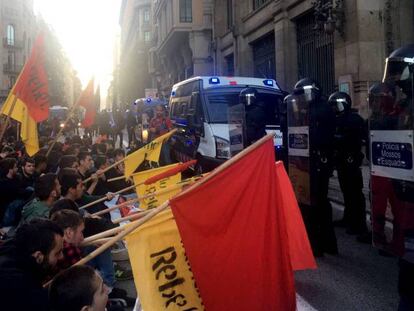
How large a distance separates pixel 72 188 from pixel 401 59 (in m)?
3.46

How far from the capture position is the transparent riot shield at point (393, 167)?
3299mm

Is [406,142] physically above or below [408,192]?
above

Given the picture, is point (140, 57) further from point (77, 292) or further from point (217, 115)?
point (77, 292)

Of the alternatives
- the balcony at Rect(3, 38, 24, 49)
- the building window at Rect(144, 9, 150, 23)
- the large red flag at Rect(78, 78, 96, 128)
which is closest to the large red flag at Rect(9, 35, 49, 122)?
the large red flag at Rect(78, 78, 96, 128)

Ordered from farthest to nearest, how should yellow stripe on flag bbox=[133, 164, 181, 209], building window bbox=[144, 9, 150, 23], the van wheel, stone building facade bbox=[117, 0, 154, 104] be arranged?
building window bbox=[144, 9, 150, 23] < stone building facade bbox=[117, 0, 154, 104] < the van wheel < yellow stripe on flag bbox=[133, 164, 181, 209]

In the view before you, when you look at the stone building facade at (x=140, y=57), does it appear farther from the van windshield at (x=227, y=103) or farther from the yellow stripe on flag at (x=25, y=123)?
the yellow stripe on flag at (x=25, y=123)

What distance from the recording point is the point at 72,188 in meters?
5.29

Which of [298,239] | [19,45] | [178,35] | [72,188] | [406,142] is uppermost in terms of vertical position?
[19,45]

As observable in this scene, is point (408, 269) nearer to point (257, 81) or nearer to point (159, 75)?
point (257, 81)

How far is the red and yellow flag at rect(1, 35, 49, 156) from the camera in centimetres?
774

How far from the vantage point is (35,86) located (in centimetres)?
786

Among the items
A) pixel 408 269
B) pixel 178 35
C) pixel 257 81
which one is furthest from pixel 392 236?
pixel 178 35

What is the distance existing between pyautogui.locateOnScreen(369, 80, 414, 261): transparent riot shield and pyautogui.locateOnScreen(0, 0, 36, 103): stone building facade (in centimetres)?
6678

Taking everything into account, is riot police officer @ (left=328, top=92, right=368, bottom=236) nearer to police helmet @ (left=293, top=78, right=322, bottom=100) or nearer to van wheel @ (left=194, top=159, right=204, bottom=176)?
police helmet @ (left=293, top=78, right=322, bottom=100)
